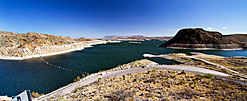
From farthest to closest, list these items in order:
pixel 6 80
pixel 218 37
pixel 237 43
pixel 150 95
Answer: pixel 218 37, pixel 237 43, pixel 6 80, pixel 150 95

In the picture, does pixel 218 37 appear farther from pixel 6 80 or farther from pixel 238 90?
pixel 6 80

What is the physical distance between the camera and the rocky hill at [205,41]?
3174 inches

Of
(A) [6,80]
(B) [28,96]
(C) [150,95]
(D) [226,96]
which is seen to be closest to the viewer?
(B) [28,96]

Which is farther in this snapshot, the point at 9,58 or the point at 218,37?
the point at 218,37

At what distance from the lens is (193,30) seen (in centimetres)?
9994

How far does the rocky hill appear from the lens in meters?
80.6

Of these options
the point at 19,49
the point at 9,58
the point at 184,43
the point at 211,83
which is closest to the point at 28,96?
the point at 211,83

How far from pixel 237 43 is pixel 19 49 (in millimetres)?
138806

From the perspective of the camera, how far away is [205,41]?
87.1m

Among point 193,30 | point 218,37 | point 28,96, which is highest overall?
point 193,30

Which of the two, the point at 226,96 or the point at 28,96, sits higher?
the point at 28,96

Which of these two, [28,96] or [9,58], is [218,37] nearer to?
[28,96]

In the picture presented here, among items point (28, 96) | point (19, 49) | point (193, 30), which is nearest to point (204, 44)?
point (193, 30)

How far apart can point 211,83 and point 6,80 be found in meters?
37.9
